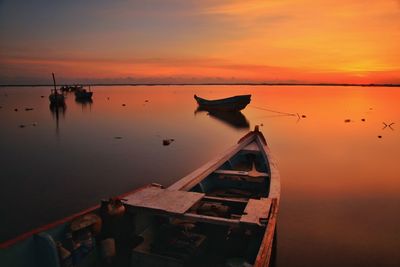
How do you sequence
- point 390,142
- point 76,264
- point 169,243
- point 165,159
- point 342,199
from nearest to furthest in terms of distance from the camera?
point 76,264 < point 169,243 < point 342,199 < point 165,159 < point 390,142

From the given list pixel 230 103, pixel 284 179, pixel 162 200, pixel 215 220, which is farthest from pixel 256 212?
pixel 230 103

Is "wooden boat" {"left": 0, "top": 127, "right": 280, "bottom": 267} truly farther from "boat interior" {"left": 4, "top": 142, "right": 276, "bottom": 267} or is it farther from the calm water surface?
the calm water surface

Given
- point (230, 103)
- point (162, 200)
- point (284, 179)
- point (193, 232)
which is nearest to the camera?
point (162, 200)

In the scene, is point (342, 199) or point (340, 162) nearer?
point (342, 199)

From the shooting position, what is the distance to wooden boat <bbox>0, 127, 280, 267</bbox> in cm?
523

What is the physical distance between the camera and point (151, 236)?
7.06 m

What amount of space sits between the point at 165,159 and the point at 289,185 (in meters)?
9.40

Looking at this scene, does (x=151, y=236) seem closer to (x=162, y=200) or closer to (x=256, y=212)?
(x=162, y=200)

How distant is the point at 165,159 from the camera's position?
72.5ft

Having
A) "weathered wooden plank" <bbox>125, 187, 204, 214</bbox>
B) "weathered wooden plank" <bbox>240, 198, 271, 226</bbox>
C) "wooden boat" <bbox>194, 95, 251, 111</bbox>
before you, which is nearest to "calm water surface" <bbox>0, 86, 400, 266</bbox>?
"weathered wooden plank" <bbox>240, 198, 271, 226</bbox>

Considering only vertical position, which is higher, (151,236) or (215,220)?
(215,220)

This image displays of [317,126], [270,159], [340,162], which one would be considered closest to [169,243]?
[270,159]

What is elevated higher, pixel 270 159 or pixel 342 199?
pixel 270 159

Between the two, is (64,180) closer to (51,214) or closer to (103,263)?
(51,214)
